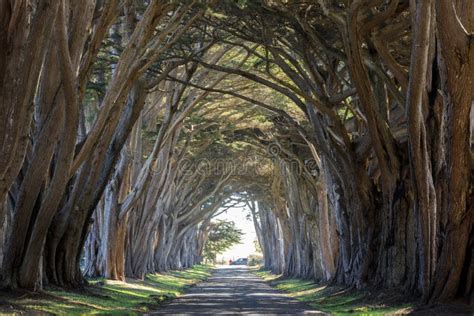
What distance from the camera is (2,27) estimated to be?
9375mm

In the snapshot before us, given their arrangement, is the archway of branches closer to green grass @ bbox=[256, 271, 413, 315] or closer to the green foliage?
green grass @ bbox=[256, 271, 413, 315]

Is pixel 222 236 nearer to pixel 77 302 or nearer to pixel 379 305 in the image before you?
pixel 379 305

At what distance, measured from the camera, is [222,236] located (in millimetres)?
84375

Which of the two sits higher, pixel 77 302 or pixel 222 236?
pixel 222 236

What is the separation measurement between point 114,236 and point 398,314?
13.1 m

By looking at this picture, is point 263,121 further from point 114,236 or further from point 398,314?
point 398,314

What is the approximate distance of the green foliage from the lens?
79688 millimetres

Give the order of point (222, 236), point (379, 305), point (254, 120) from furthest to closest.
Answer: point (222, 236)
point (254, 120)
point (379, 305)

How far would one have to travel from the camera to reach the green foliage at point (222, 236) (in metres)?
79.7

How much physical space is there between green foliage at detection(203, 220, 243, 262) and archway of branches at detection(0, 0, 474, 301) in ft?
162

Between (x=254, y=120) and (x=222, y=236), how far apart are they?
54397mm

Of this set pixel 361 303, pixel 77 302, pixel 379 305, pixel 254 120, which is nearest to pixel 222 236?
pixel 254 120

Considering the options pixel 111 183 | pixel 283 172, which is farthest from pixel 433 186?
pixel 283 172

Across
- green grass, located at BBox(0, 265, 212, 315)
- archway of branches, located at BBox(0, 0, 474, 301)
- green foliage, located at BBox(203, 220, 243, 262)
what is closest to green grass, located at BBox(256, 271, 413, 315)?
archway of branches, located at BBox(0, 0, 474, 301)
